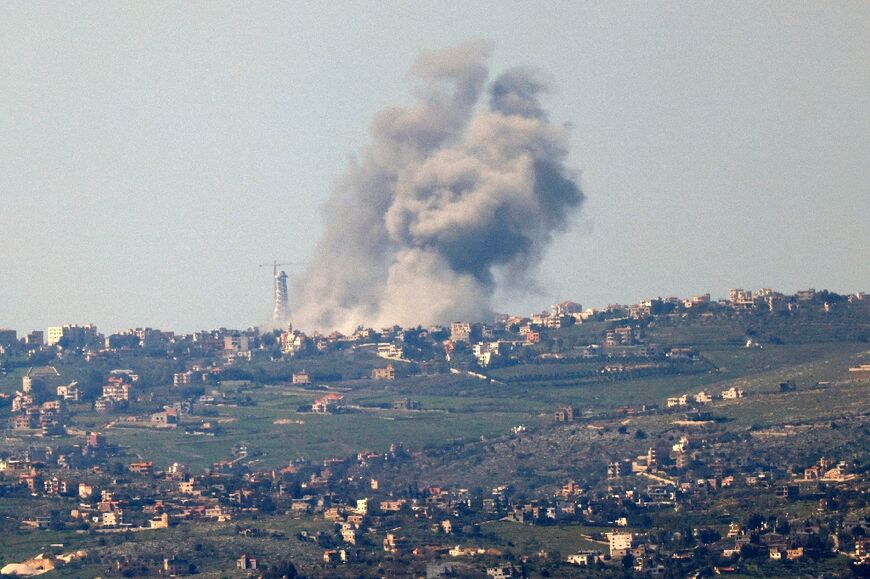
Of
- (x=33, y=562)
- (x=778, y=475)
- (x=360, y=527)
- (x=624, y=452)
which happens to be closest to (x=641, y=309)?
(x=624, y=452)

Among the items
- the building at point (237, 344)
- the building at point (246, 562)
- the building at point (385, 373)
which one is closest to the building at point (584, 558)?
the building at point (246, 562)

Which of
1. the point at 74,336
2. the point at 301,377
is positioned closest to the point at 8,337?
the point at 74,336

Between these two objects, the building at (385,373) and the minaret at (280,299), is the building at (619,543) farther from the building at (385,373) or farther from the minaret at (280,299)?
the minaret at (280,299)

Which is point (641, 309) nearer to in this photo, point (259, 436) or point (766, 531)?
point (259, 436)

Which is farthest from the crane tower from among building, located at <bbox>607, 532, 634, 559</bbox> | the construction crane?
building, located at <bbox>607, 532, 634, 559</bbox>

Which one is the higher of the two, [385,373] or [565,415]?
[385,373]

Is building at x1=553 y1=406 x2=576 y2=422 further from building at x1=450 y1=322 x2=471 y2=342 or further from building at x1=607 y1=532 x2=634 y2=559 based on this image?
building at x1=607 y1=532 x2=634 y2=559

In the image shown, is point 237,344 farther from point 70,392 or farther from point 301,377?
point 70,392
